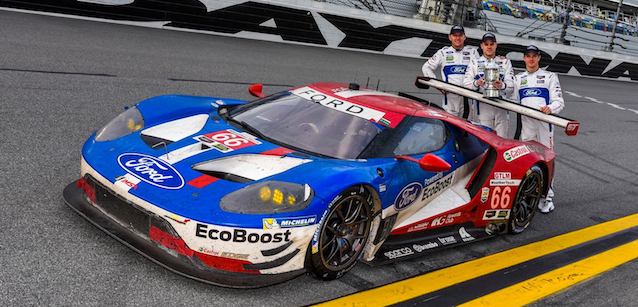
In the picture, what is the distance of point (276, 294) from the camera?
135 inches

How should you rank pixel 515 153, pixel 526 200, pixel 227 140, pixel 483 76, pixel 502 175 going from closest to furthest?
pixel 227 140, pixel 502 175, pixel 515 153, pixel 526 200, pixel 483 76

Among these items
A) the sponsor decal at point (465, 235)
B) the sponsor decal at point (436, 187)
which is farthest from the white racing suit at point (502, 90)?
the sponsor decal at point (436, 187)

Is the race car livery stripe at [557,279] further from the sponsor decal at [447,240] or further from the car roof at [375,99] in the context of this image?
the car roof at [375,99]

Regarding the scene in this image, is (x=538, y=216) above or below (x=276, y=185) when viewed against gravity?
below

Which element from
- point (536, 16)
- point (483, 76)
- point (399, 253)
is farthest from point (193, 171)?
point (536, 16)

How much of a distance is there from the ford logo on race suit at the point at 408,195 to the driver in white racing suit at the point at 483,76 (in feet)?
10.5

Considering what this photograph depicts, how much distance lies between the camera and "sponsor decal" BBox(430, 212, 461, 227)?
451 centimetres

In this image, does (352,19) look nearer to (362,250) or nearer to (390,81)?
(390,81)

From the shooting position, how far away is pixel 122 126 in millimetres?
4238

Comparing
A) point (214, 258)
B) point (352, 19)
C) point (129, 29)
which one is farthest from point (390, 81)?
point (214, 258)

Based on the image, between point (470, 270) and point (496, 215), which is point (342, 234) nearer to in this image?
point (470, 270)

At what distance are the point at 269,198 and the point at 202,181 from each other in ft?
1.36

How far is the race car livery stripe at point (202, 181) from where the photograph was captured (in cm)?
342

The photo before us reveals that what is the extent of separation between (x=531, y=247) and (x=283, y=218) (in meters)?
2.69
